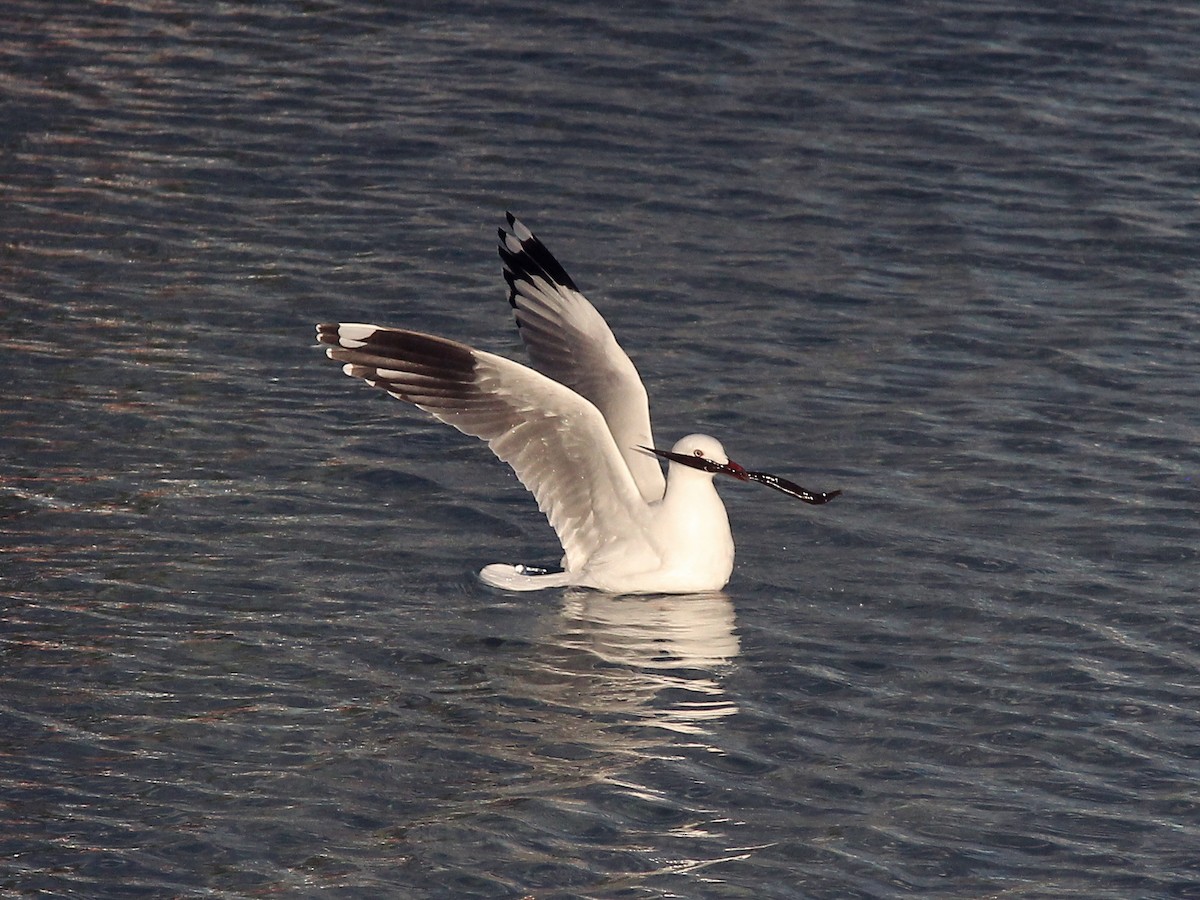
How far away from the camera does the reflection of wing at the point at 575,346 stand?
922 cm

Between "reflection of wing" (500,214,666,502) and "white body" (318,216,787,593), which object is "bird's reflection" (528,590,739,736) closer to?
"white body" (318,216,787,593)

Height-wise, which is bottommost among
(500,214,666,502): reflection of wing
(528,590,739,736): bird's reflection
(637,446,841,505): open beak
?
(528,590,739,736): bird's reflection

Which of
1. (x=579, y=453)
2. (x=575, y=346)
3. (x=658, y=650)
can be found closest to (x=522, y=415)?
(x=579, y=453)

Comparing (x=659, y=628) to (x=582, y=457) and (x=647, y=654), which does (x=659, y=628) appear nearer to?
(x=647, y=654)

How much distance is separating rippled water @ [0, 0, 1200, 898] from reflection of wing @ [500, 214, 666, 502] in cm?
60

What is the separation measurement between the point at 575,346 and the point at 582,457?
0.91m

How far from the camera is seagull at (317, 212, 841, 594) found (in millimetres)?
8531

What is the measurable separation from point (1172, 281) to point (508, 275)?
4.16m

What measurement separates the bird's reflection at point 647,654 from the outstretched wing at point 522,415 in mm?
359

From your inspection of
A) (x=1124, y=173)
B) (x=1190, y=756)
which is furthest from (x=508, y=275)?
(x=1124, y=173)

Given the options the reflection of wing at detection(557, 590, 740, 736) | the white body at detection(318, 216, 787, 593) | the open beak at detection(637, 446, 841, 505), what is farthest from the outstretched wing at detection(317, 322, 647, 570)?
the reflection of wing at detection(557, 590, 740, 736)

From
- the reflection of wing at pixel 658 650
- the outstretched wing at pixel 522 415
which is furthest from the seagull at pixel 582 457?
the reflection of wing at pixel 658 650

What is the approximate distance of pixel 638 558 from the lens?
8898 millimetres

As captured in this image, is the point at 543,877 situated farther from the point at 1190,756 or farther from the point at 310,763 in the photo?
the point at 1190,756
